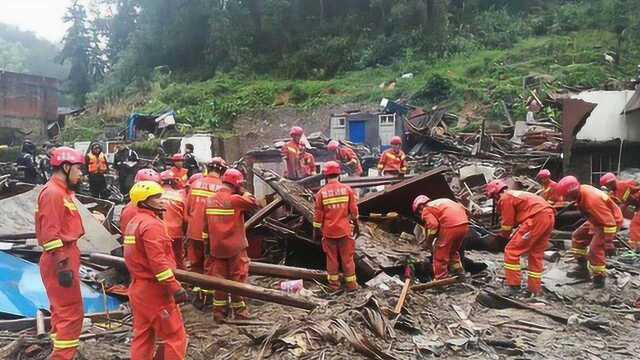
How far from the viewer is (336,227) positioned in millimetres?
6938

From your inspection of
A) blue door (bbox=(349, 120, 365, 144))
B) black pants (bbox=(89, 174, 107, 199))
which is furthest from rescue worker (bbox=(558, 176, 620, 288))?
blue door (bbox=(349, 120, 365, 144))

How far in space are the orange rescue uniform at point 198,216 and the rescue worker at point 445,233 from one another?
2.82 meters

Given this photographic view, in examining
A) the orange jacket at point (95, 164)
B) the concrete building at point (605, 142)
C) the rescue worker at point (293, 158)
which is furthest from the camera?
the concrete building at point (605, 142)

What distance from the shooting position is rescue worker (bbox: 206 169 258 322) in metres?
6.03

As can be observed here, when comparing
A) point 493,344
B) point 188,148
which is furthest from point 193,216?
point 188,148

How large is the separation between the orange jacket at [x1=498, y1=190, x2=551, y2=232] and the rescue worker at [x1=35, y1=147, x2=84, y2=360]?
515 centimetres

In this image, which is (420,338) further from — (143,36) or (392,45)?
(143,36)

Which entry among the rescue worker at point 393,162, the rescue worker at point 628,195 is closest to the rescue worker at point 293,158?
the rescue worker at point 393,162

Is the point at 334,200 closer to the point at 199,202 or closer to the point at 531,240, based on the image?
the point at 199,202

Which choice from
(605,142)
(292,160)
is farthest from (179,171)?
(605,142)

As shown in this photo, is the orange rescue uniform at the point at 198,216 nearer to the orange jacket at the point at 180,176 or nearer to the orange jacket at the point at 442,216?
the orange jacket at the point at 180,176

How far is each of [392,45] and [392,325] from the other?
2740cm

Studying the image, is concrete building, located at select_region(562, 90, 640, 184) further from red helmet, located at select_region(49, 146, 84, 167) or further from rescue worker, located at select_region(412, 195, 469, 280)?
red helmet, located at select_region(49, 146, 84, 167)

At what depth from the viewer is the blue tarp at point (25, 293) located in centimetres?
591
